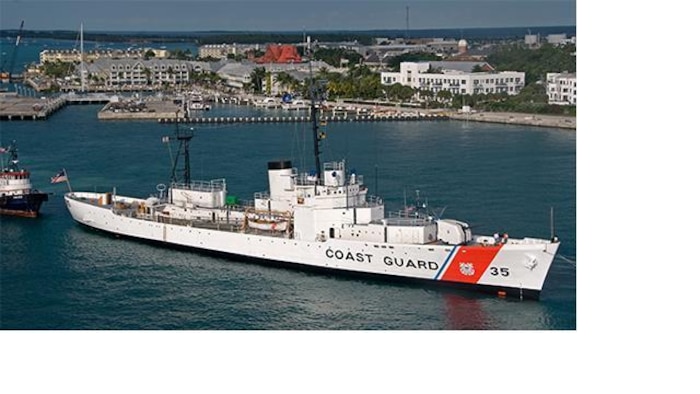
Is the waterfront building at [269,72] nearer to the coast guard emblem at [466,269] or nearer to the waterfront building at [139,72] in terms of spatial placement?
the waterfront building at [139,72]

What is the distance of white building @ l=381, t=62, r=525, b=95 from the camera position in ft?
73.4

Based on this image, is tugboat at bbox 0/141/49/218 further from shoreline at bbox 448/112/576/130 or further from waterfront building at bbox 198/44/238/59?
waterfront building at bbox 198/44/238/59

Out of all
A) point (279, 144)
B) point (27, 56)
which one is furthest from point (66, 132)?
point (27, 56)

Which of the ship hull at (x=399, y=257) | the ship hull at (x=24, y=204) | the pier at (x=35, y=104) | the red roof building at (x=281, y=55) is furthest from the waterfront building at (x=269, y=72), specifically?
the ship hull at (x=399, y=257)

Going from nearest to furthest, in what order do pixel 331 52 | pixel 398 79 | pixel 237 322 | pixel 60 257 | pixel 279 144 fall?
pixel 237 322 → pixel 60 257 → pixel 279 144 → pixel 398 79 → pixel 331 52

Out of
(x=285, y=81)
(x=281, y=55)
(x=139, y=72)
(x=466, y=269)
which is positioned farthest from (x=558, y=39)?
(x=466, y=269)

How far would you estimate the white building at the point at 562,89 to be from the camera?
805 inches

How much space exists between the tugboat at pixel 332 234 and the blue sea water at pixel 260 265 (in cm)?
11

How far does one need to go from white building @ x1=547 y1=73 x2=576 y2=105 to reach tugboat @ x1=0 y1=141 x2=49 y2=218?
39.7 feet


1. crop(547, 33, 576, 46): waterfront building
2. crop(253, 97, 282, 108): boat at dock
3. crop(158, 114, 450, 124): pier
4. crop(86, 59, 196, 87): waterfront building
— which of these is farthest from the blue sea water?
crop(547, 33, 576, 46): waterfront building

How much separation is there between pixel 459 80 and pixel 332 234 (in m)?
14.7

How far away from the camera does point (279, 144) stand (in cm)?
1585
